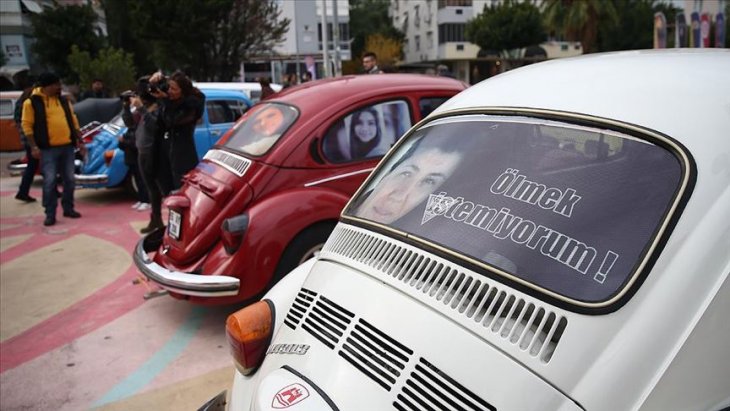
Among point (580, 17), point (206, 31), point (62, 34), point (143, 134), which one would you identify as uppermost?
point (580, 17)

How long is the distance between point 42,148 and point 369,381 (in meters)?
6.91

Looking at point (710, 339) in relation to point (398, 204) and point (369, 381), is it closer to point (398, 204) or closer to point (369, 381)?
point (369, 381)

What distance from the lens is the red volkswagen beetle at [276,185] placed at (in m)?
3.70

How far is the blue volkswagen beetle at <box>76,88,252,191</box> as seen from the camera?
8.06m

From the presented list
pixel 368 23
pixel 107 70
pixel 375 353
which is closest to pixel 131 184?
pixel 375 353

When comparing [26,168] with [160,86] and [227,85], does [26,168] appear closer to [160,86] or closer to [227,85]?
[227,85]

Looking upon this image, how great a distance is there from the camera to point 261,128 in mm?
4469

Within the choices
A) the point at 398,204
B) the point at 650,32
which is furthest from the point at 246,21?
the point at 650,32

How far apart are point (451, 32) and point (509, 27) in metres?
9.83

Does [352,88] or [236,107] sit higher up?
[352,88]

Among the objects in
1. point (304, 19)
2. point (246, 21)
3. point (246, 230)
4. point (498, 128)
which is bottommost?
point (246, 230)

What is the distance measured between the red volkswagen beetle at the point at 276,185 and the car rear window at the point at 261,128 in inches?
0.5

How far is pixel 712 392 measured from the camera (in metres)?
1.34

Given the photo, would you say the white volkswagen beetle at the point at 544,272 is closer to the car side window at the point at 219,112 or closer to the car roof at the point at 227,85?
the car side window at the point at 219,112
